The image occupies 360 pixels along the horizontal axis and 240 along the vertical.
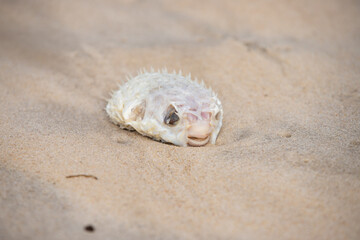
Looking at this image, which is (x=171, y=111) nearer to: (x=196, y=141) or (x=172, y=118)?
(x=172, y=118)

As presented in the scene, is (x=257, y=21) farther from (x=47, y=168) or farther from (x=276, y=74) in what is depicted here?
(x=47, y=168)

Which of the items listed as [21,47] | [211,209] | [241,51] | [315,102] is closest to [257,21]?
[241,51]

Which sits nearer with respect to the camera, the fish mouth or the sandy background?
the sandy background

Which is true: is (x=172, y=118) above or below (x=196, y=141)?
above

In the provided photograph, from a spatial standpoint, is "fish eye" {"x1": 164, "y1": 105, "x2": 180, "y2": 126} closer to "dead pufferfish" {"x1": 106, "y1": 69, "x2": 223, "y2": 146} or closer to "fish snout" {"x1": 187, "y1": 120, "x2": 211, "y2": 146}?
"dead pufferfish" {"x1": 106, "y1": 69, "x2": 223, "y2": 146}

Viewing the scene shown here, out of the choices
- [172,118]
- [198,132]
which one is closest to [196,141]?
[198,132]

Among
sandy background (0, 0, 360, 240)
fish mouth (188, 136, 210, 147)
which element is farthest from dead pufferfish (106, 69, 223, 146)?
sandy background (0, 0, 360, 240)

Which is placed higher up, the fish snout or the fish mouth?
the fish snout
